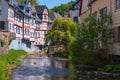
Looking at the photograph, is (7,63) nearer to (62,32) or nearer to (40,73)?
(40,73)

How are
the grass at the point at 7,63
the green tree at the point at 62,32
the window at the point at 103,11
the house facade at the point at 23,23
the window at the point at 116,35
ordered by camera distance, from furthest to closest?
the house facade at the point at 23,23, the green tree at the point at 62,32, the window at the point at 103,11, the window at the point at 116,35, the grass at the point at 7,63

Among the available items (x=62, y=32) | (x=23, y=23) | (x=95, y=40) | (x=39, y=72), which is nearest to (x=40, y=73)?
(x=39, y=72)

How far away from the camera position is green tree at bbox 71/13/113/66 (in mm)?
28766

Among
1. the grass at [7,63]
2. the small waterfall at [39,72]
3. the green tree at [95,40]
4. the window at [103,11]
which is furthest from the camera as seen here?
the window at [103,11]

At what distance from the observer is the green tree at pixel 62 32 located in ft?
199

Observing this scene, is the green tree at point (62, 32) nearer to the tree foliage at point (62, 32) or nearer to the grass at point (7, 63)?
the tree foliage at point (62, 32)

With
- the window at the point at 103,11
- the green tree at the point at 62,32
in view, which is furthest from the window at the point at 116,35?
the green tree at the point at 62,32

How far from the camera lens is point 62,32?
62.3m

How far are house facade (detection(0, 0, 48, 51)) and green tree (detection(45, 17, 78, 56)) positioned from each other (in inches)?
271

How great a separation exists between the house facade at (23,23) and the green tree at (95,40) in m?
28.7

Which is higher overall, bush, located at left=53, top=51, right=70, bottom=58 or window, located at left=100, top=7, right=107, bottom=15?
window, located at left=100, top=7, right=107, bottom=15

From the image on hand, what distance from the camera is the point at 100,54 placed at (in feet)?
97.2

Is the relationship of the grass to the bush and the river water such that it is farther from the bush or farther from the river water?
the bush

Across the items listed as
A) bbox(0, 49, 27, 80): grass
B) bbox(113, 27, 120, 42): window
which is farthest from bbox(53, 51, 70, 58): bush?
bbox(113, 27, 120, 42): window
